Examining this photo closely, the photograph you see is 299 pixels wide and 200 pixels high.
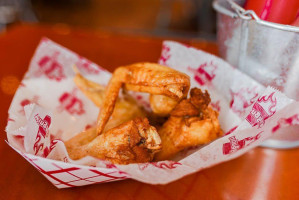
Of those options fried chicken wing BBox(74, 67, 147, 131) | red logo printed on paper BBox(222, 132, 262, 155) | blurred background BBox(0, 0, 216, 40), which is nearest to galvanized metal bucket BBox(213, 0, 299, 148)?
red logo printed on paper BBox(222, 132, 262, 155)

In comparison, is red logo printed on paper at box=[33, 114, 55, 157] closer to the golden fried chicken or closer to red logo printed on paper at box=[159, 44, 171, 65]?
the golden fried chicken

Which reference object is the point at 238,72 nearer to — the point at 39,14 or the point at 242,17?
the point at 242,17

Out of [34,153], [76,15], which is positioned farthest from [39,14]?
[34,153]

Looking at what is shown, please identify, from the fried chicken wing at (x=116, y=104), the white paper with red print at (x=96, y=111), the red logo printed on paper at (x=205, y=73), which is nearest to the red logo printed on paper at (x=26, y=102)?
the white paper with red print at (x=96, y=111)

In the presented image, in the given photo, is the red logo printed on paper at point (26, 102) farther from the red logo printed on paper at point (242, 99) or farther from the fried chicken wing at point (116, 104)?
the red logo printed on paper at point (242, 99)

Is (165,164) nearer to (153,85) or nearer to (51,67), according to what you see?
(153,85)

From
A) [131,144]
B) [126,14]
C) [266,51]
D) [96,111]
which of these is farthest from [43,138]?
[126,14]
